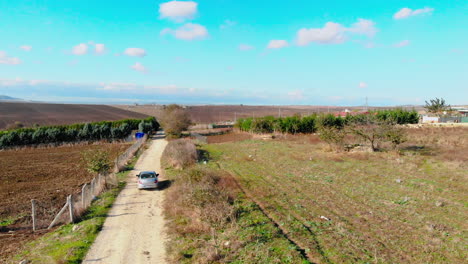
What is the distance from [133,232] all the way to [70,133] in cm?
4271

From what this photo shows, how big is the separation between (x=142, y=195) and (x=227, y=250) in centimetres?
999

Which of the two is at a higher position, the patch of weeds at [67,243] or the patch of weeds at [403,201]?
the patch of weeds at [403,201]

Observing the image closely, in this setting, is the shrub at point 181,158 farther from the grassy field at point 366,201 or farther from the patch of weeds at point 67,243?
the patch of weeds at point 67,243

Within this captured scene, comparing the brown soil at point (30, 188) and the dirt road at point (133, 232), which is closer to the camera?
the dirt road at point (133, 232)

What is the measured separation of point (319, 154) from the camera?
30781mm

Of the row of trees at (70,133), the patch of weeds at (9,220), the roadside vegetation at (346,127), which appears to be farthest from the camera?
the row of trees at (70,133)

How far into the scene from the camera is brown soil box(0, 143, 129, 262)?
13141 millimetres

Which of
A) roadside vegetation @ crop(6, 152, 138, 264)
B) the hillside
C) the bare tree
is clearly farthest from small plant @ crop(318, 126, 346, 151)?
the hillside

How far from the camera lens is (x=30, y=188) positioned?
20.1 metres

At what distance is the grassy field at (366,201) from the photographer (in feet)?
33.2

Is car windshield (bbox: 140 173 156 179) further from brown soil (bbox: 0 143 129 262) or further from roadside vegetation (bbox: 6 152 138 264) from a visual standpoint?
brown soil (bbox: 0 143 129 262)

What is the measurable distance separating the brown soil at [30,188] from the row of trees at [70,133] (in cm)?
905

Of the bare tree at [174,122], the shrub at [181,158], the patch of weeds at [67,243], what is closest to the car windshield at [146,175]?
the patch of weeds at [67,243]

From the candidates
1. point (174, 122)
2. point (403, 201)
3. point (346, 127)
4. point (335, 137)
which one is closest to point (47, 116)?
point (174, 122)
